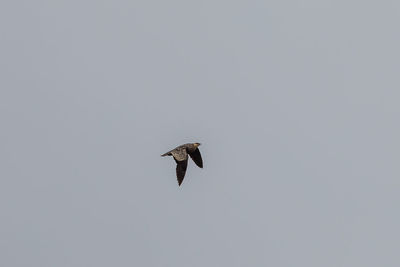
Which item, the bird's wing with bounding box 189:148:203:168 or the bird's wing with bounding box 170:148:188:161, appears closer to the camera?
the bird's wing with bounding box 170:148:188:161

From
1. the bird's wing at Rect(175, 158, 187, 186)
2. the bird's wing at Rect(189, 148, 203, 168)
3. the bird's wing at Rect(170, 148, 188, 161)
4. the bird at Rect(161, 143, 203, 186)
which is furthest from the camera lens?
the bird's wing at Rect(189, 148, 203, 168)

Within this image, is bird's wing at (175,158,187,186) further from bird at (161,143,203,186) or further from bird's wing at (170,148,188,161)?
bird's wing at (170,148,188,161)

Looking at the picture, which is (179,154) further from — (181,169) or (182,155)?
(181,169)

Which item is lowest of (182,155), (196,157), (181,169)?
(181,169)

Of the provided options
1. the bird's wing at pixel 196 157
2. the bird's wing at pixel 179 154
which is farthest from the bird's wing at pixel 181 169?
the bird's wing at pixel 196 157

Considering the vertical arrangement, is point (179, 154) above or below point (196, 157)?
below

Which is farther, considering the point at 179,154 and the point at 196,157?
the point at 196,157

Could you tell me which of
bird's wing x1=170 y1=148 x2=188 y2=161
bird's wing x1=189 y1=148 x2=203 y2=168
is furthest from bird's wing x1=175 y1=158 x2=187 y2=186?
bird's wing x1=189 y1=148 x2=203 y2=168

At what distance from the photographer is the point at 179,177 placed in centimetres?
7256

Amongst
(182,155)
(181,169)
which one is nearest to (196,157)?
(181,169)

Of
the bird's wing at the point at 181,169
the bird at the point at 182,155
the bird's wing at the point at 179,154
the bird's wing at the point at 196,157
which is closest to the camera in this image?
the bird's wing at the point at 179,154

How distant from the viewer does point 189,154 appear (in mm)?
76062

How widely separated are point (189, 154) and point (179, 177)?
418 centimetres

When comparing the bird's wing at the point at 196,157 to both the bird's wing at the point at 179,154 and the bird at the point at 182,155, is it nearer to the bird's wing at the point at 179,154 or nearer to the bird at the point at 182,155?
the bird at the point at 182,155
